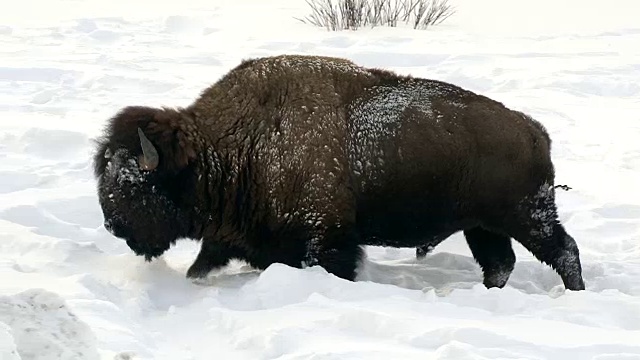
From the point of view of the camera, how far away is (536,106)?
886cm

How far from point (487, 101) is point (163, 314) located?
6.97ft

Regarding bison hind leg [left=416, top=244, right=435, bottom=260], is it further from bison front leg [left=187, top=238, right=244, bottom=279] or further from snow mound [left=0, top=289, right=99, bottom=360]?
snow mound [left=0, top=289, right=99, bottom=360]

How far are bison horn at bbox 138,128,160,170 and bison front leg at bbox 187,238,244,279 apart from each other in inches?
20.7

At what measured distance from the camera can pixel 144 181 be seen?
4484 mm

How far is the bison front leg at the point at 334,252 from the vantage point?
14.5 ft

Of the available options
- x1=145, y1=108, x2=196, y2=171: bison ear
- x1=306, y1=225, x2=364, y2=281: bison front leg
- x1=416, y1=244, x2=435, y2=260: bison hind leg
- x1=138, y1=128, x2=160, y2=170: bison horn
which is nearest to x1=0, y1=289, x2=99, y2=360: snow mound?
x1=138, y1=128, x2=160, y2=170: bison horn

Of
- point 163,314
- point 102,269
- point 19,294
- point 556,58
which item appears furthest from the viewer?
point 556,58

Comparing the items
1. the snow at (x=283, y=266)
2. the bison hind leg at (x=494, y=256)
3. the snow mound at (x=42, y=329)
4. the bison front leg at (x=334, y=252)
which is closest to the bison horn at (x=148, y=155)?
the snow at (x=283, y=266)

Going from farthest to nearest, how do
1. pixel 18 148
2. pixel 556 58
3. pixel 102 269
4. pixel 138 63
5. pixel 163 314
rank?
pixel 556 58 < pixel 138 63 < pixel 18 148 < pixel 102 269 < pixel 163 314

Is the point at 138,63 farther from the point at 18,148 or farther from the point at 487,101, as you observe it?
the point at 487,101

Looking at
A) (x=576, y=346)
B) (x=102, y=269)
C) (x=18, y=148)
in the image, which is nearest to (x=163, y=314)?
(x=102, y=269)

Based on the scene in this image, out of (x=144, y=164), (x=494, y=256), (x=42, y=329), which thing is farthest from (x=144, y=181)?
(x=494, y=256)

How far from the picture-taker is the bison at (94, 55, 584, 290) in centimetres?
446

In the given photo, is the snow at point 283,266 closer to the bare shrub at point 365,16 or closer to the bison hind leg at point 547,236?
the bison hind leg at point 547,236
